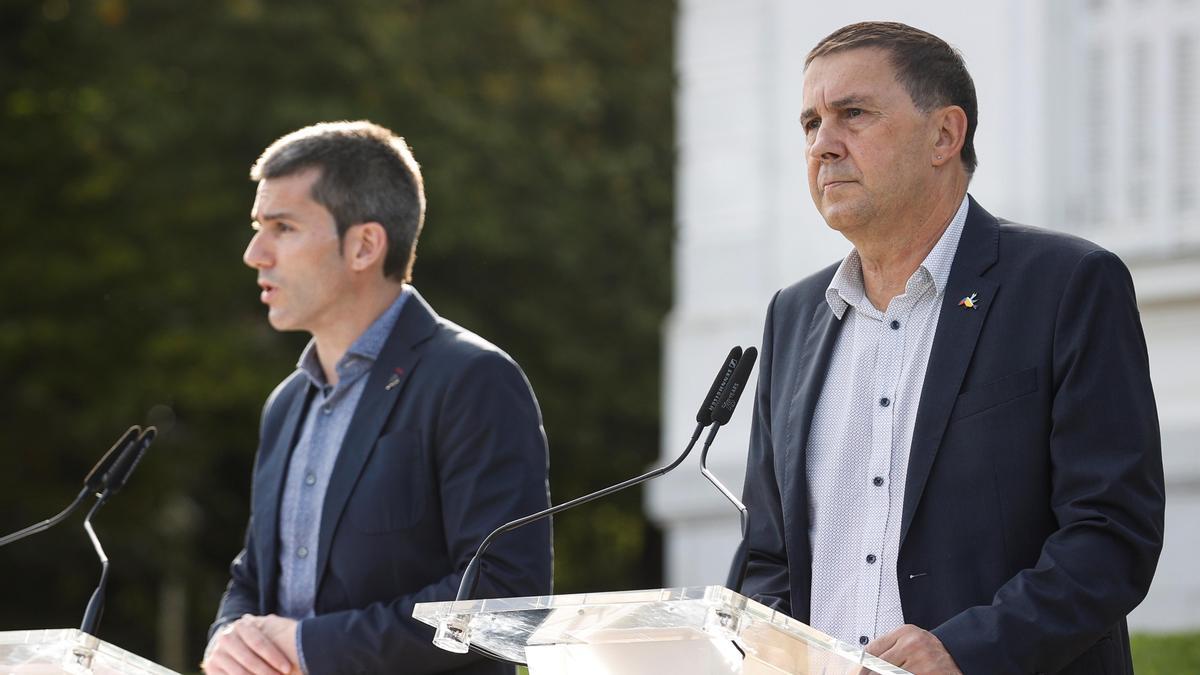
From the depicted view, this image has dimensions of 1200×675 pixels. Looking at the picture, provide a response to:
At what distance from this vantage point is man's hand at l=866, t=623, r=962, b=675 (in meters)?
2.75

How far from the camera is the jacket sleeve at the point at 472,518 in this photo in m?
3.75

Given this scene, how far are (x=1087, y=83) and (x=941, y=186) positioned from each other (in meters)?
5.17

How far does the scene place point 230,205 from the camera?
14734mm

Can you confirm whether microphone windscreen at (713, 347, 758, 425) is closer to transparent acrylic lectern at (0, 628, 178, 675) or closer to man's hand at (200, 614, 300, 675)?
transparent acrylic lectern at (0, 628, 178, 675)

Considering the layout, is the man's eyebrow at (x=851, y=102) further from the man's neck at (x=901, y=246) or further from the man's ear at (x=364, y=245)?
the man's ear at (x=364, y=245)

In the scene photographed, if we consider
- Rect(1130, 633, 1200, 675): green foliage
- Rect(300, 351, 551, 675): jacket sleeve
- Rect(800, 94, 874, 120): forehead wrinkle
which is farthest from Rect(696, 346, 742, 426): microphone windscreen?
Rect(1130, 633, 1200, 675): green foliage

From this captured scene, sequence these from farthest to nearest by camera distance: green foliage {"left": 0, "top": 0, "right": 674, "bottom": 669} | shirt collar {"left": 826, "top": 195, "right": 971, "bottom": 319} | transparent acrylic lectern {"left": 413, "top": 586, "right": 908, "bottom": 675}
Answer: green foliage {"left": 0, "top": 0, "right": 674, "bottom": 669} → shirt collar {"left": 826, "top": 195, "right": 971, "bottom": 319} → transparent acrylic lectern {"left": 413, "top": 586, "right": 908, "bottom": 675}

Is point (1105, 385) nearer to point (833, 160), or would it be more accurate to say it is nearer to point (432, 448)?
point (833, 160)

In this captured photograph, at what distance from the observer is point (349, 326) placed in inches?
167

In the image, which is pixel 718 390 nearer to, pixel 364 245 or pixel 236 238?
pixel 364 245

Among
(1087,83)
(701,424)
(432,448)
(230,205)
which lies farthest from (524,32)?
(701,424)

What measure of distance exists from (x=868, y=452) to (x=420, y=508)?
1.16 m

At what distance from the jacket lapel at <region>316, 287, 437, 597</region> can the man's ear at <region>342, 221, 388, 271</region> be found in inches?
5.8

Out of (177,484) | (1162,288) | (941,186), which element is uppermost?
(941,186)
